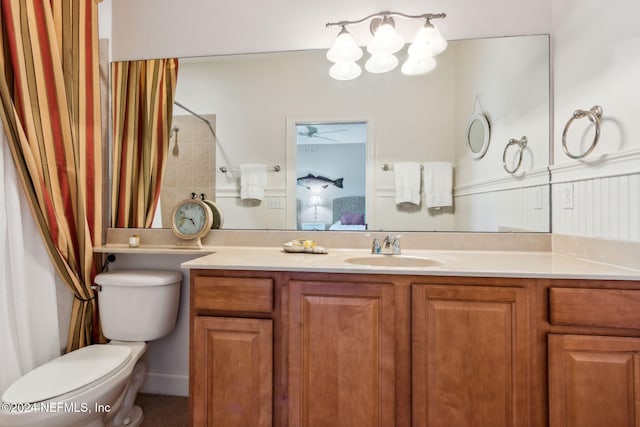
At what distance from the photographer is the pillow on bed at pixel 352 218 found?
169 cm

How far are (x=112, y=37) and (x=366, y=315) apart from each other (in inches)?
85.6

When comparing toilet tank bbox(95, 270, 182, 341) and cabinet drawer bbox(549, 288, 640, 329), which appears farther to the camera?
toilet tank bbox(95, 270, 182, 341)

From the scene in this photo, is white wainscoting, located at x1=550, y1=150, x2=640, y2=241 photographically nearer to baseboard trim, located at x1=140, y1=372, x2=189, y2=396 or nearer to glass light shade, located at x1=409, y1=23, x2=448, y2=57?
glass light shade, located at x1=409, y1=23, x2=448, y2=57

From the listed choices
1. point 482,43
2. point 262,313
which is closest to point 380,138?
point 482,43

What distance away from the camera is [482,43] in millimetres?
1629

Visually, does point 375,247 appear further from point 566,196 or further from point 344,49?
point 344,49

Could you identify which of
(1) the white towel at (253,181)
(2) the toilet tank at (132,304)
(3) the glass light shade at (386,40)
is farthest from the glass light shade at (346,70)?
(2) the toilet tank at (132,304)

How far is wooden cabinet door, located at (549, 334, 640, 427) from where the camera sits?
3.30 ft

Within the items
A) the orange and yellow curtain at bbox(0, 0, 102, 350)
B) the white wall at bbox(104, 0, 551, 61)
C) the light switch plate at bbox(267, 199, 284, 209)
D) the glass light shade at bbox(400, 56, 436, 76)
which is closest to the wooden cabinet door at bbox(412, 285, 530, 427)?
the light switch plate at bbox(267, 199, 284, 209)

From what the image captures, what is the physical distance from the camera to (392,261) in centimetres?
152

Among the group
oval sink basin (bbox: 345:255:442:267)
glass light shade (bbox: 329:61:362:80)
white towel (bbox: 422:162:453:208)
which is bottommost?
oval sink basin (bbox: 345:255:442:267)

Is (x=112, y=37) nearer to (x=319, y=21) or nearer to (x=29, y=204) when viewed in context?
(x=29, y=204)

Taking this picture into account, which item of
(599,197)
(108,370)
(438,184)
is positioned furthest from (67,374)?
(599,197)

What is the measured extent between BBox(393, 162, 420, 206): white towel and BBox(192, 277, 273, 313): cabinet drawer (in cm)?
88
